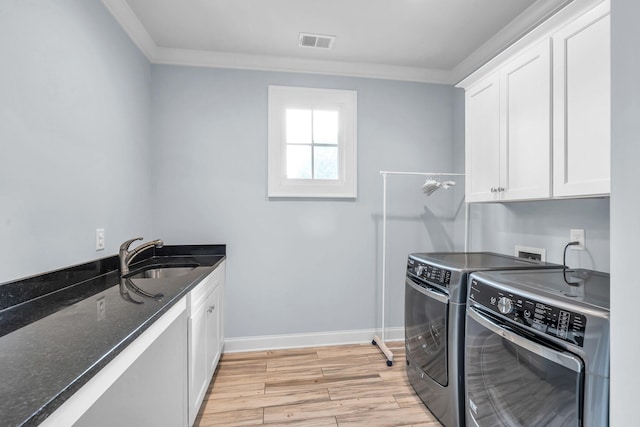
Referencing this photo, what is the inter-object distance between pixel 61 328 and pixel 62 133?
978mm

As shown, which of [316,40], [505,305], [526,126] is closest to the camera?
[505,305]

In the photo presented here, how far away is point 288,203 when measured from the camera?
2.65 m

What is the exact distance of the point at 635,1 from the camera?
Result: 72 cm

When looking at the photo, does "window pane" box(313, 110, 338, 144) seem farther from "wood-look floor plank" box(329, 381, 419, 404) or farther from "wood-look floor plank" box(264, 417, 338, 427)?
"wood-look floor plank" box(264, 417, 338, 427)

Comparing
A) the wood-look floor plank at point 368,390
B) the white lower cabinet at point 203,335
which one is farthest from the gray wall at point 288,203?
the wood-look floor plank at point 368,390

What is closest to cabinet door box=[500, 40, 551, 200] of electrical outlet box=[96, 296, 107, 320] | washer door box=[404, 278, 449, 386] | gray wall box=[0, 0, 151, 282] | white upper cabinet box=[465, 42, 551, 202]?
white upper cabinet box=[465, 42, 551, 202]

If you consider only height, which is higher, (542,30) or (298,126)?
(542,30)

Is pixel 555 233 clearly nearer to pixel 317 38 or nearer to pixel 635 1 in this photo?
pixel 635 1

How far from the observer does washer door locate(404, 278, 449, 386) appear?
64.6 inches

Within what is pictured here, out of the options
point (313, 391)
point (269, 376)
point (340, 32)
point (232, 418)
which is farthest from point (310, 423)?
point (340, 32)

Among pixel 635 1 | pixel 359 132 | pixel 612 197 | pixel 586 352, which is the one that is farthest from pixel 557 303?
pixel 359 132

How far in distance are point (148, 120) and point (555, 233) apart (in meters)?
3.04

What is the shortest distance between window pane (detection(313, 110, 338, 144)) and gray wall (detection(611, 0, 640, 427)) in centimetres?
208

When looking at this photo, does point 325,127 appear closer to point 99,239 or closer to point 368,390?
point 99,239
